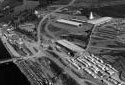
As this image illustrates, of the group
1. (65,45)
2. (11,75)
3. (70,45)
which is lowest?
(11,75)

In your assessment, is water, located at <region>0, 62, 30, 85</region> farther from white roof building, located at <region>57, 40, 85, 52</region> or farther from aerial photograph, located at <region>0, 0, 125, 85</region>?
white roof building, located at <region>57, 40, 85, 52</region>

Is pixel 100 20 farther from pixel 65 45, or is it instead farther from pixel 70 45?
pixel 65 45

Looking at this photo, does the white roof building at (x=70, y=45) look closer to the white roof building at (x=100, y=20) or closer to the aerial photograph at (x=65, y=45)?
the aerial photograph at (x=65, y=45)

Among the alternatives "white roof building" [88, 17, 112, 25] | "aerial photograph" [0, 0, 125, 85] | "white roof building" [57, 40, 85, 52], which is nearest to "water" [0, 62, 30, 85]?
"aerial photograph" [0, 0, 125, 85]

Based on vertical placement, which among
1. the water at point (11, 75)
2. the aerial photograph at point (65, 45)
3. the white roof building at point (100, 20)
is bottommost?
the water at point (11, 75)

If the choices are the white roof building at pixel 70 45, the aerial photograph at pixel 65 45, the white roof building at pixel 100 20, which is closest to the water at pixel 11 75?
the aerial photograph at pixel 65 45

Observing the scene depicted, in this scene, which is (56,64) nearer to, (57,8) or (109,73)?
(109,73)

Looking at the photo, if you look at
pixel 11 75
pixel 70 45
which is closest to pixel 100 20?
pixel 70 45
